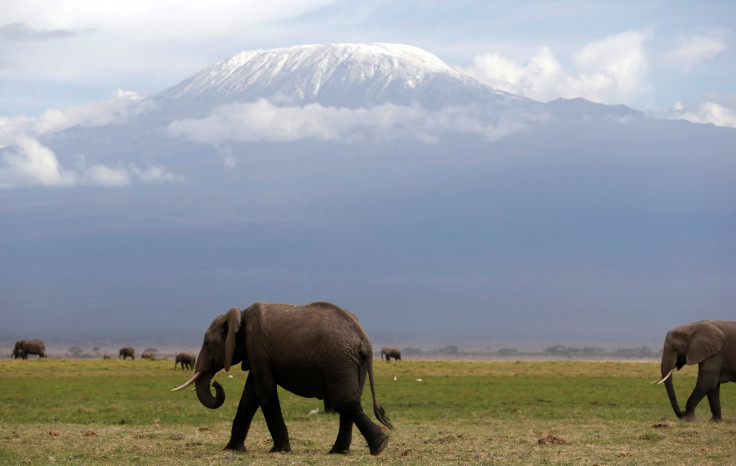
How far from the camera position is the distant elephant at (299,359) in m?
16.5

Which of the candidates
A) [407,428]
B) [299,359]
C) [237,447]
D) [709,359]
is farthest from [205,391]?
[709,359]

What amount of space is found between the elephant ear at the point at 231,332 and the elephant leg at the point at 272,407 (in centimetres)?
67

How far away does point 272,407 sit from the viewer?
17.0 meters

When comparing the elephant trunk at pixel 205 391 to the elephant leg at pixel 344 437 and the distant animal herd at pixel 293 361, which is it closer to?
the distant animal herd at pixel 293 361

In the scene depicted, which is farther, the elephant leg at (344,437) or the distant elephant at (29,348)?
the distant elephant at (29,348)

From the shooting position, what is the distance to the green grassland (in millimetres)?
16141

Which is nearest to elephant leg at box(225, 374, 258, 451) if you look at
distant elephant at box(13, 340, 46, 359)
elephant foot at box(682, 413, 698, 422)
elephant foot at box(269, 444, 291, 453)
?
elephant foot at box(269, 444, 291, 453)

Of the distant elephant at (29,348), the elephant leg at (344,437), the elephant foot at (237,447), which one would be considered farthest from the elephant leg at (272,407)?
the distant elephant at (29,348)

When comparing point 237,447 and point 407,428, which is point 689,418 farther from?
point 237,447

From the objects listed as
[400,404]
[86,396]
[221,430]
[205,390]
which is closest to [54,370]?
[86,396]

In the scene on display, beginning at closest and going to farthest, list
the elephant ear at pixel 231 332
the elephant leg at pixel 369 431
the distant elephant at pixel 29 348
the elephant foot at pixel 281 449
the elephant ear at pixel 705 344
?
the elephant leg at pixel 369 431
the elephant ear at pixel 231 332
the elephant foot at pixel 281 449
the elephant ear at pixel 705 344
the distant elephant at pixel 29 348

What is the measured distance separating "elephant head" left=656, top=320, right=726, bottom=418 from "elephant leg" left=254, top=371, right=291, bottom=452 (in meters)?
12.2

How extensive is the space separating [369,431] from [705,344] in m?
12.1

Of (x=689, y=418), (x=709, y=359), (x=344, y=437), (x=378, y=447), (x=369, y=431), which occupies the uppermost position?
(x=709, y=359)
